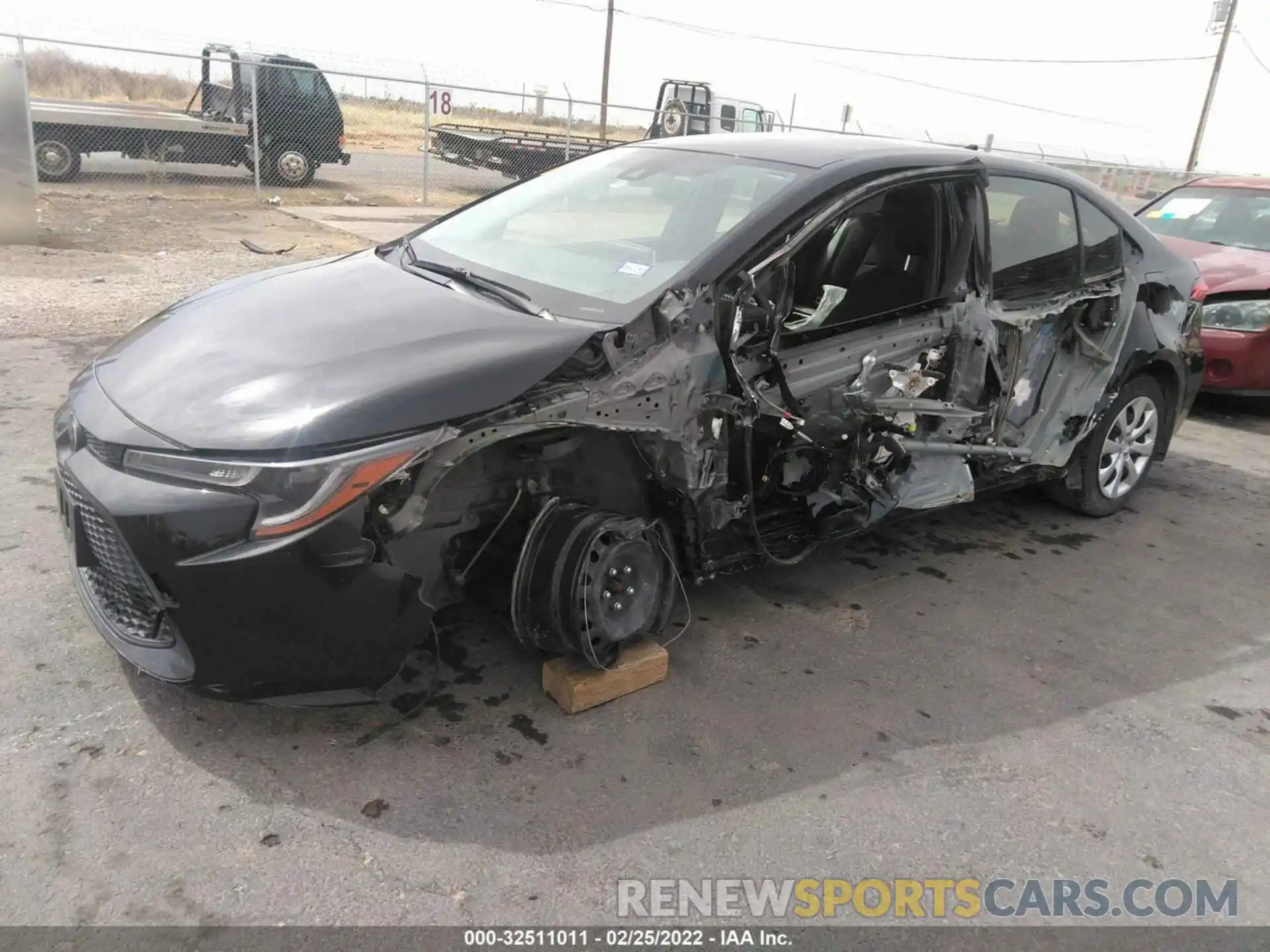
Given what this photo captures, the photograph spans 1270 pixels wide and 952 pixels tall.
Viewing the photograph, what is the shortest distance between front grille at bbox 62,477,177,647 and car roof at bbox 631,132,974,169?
2598 mm

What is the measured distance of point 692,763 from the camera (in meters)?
2.68

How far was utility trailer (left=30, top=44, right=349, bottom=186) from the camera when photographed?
44.2 feet

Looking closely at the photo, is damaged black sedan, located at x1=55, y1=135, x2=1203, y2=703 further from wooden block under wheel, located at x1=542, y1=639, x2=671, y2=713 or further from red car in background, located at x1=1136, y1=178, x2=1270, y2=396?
red car in background, located at x1=1136, y1=178, x2=1270, y2=396

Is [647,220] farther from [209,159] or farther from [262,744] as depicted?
[209,159]

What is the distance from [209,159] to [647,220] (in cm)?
1403

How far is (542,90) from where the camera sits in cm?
2458

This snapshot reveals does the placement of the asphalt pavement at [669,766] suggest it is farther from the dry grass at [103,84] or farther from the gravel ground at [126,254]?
the dry grass at [103,84]

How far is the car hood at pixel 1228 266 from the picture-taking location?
6664 mm

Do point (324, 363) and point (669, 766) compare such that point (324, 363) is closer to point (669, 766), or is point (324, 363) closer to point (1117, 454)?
point (669, 766)

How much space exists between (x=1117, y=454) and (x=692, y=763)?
3.34 meters

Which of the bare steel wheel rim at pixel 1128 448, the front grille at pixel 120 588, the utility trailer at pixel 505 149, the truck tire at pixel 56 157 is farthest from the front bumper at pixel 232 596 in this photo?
the utility trailer at pixel 505 149

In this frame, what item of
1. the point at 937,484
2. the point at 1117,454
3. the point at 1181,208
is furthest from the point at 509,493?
the point at 1181,208

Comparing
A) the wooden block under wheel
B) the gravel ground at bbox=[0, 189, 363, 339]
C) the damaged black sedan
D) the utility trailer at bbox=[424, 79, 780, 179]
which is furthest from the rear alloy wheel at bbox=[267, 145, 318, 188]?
the wooden block under wheel

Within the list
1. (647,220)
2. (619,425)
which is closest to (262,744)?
(619,425)
